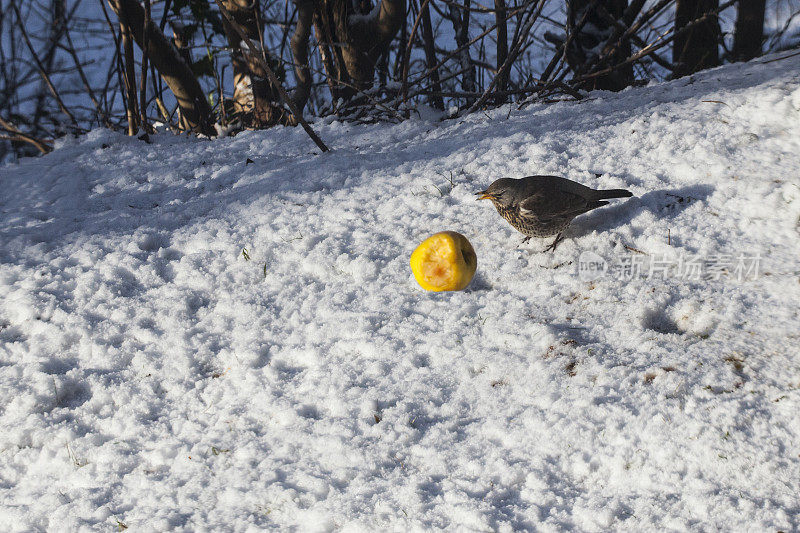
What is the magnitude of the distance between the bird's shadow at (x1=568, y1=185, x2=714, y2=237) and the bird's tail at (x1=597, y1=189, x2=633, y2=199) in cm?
13

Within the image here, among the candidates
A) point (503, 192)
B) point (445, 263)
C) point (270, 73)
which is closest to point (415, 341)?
point (445, 263)

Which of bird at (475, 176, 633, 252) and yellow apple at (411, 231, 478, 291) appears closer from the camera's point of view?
yellow apple at (411, 231, 478, 291)

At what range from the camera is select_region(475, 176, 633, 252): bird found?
2.58 metres

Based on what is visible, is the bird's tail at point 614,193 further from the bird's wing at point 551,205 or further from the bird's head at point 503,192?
the bird's head at point 503,192

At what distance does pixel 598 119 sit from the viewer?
375cm

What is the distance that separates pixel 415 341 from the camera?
2.34 meters

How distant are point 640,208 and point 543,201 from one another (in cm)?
63

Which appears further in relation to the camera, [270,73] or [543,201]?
[270,73]

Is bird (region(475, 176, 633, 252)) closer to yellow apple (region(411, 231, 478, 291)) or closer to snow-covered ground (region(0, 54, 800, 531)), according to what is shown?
snow-covered ground (region(0, 54, 800, 531))

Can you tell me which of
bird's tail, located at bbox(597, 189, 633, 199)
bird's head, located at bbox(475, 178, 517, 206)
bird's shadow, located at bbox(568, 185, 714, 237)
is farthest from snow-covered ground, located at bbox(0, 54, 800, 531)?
bird's head, located at bbox(475, 178, 517, 206)

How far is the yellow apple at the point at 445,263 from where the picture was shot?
2455mm

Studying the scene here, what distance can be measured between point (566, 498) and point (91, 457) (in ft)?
5.08

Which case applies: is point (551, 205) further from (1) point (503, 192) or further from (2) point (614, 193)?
(2) point (614, 193)

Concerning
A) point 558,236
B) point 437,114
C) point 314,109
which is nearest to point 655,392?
point 558,236
